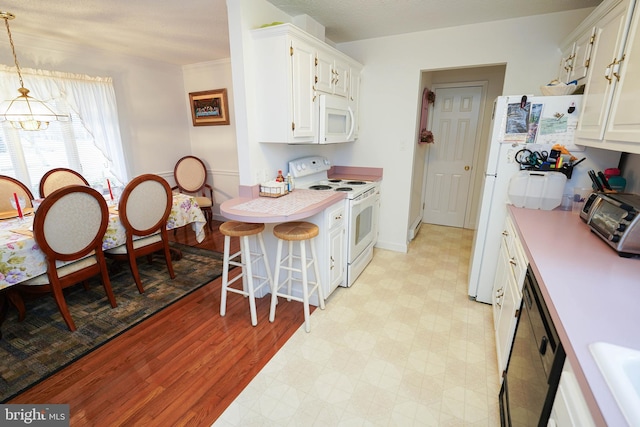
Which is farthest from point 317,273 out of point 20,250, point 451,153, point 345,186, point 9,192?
point 451,153

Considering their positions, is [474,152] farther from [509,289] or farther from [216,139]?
[216,139]

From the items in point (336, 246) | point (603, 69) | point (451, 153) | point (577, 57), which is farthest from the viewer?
point (451, 153)

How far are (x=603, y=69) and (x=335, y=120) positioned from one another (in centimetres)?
186

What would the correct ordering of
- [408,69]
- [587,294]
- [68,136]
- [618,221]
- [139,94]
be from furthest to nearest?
[139,94], [68,136], [408,69], [618,221], [587,294]

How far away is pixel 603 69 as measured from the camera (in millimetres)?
1582

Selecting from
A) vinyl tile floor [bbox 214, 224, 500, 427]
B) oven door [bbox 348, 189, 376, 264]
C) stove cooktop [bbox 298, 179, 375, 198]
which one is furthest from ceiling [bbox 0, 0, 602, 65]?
vinyl tile floor [bbox 214, 224, 500, 427]

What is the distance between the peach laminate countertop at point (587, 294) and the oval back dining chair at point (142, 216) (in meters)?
2.78

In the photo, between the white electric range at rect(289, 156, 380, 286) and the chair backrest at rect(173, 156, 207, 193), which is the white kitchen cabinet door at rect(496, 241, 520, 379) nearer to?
the white electric range at rect(289, 156, 380, 286)

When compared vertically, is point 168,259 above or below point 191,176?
below

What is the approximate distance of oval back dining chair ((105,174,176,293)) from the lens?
2412mm

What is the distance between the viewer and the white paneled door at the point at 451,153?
4078 mm

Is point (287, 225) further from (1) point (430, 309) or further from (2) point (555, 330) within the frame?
(2) point (555, 330)

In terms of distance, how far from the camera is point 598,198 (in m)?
1.54

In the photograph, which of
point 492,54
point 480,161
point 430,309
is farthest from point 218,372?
point 480,161
